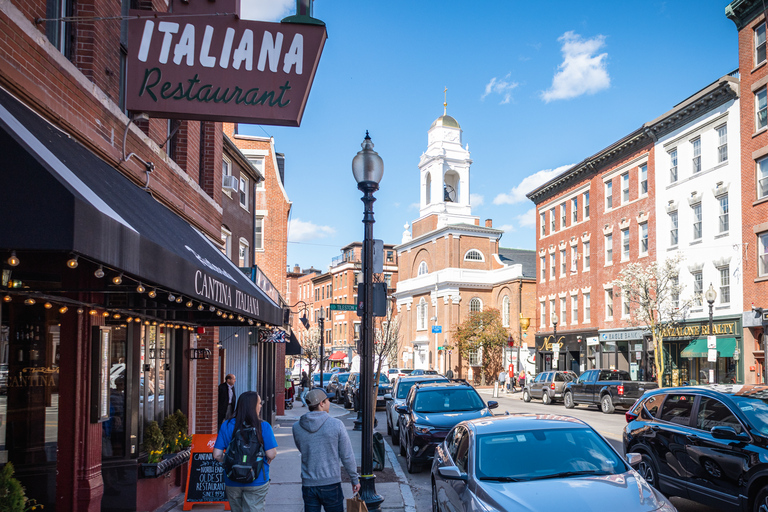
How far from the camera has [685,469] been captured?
8.66 meters

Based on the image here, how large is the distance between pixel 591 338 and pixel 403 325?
34376 millimetres

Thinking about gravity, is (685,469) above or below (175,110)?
below

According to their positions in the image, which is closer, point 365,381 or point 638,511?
point 638,511

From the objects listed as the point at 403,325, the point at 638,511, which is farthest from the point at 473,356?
the point at 638,511

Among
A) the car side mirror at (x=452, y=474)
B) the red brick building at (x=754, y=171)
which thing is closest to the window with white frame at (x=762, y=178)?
the red brick building at (x=754, y=171)

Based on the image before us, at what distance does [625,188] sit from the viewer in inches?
1534

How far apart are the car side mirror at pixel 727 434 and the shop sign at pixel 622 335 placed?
29.7 metres

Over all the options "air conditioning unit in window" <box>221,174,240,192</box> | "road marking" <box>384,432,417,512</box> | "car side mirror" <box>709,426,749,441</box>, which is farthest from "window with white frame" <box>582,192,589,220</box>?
"car side mirror" <box>709,426,749,441</box>

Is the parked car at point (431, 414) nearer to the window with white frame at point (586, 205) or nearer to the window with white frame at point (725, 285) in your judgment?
the window with white frame at point (725, 285)

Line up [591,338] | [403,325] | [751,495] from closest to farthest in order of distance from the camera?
[751,495], [591,338], [403,325]

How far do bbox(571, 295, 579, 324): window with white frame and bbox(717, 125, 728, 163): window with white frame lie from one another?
51.0 feet

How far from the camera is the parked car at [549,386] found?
32.8 m

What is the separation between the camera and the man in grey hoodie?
20.6 feet

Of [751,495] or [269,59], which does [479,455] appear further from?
[269,59]
